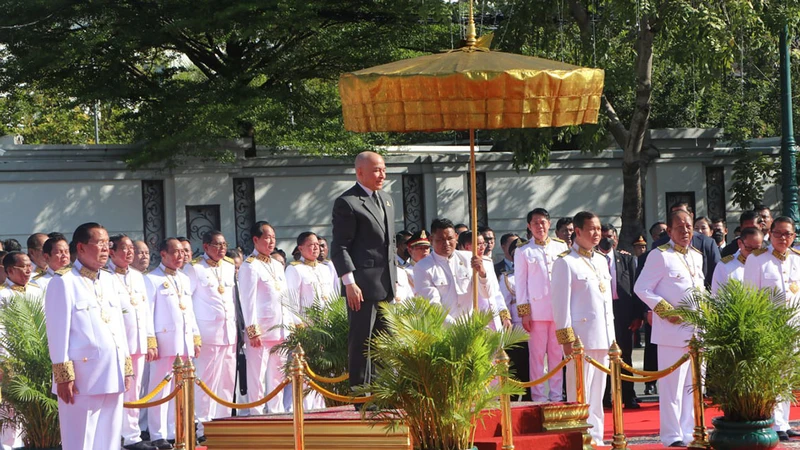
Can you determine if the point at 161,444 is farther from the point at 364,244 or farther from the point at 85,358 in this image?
the point at 364,244

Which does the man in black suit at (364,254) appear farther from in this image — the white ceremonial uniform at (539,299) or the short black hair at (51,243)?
the white ceremonial uniform at (539,299)

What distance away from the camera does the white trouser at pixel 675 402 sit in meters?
9.44

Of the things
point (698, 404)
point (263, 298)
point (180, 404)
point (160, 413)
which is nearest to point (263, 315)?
point (263, 298)

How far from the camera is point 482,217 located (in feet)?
61.2

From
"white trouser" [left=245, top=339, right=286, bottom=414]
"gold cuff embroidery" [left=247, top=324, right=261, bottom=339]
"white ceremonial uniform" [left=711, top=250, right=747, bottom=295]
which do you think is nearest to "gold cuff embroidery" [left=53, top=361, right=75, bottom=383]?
"gold cuff embroidery" [left=247, top=324, right=261, bottom=339]

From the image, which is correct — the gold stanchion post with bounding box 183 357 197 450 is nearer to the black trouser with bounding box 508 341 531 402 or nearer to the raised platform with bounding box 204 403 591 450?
the raised platform with bounding box 204 403 591 450

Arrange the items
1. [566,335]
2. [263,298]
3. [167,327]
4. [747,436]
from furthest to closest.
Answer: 1. [263,298]
2. [167,327]
3. [566,335]
4. [747,436]

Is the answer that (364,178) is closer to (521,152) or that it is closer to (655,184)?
(521,152)

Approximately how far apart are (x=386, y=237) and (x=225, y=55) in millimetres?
10281

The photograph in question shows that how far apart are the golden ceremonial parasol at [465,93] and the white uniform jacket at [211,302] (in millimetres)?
3710

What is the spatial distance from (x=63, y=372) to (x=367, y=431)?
75.1 inches

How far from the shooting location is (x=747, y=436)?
Result: 8.34 metres

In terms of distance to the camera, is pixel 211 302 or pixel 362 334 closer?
pixel 362 334

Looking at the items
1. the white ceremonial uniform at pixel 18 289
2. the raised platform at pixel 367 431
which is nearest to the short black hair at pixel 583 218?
the raised platform at pixel 367 431
